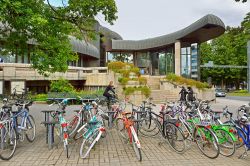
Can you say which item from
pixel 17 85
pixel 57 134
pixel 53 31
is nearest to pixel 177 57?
pixel 17 85

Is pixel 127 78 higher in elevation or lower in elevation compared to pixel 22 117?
higher

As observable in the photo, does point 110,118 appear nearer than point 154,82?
Yes

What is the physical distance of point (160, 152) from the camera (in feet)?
20.7

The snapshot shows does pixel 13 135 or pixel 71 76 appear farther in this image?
pixel 71 76

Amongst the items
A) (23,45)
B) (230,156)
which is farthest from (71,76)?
(230,156)

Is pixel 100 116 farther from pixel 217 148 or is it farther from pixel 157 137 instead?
pixel 217 148

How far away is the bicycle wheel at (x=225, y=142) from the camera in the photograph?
595 centimetres

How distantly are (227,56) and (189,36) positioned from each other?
25755 millimetres

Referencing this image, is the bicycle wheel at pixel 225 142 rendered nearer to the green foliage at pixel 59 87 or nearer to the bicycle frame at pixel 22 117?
the bicycle frame at pixel 22 117

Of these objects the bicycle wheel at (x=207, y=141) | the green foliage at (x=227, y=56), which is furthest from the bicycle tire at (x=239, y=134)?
the green foliage at (x=227, y=56)

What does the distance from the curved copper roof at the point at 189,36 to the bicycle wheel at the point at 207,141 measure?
77.0ft

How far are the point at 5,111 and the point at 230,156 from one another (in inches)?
205

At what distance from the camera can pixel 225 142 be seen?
240 inches

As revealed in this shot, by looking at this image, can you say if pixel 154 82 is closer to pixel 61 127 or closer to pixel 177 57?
pixel 177 57
